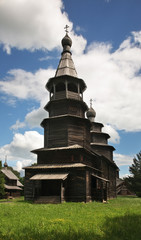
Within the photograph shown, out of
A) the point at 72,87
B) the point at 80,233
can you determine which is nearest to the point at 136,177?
the point at 72,87

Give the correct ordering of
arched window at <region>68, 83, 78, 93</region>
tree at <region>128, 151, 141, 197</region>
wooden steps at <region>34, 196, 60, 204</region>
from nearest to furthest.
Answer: wooden steps at <region>34, 196, 60, 204</region> → arched window at <region>68, 83, 78, 93</region> → tree at <region>128, 151, 141, 197</region>

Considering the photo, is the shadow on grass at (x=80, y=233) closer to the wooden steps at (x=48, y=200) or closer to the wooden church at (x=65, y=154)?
the wooden church at (x=65, y=154)

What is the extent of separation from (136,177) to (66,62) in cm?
2494

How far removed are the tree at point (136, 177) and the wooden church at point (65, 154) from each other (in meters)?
13.9

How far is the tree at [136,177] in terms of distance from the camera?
4047cm

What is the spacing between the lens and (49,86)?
2919 cm

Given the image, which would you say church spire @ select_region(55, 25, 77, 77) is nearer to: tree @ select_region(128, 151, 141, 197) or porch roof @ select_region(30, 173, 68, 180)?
porch roof @ select_region(30, 173, 68, 180)

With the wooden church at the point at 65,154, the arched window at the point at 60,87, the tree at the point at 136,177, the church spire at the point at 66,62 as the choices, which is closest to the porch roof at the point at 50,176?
the wooden church at the point at 65,154

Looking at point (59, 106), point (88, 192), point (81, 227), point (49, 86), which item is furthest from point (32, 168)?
point (81, 227)

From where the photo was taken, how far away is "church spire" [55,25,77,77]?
2876 cm

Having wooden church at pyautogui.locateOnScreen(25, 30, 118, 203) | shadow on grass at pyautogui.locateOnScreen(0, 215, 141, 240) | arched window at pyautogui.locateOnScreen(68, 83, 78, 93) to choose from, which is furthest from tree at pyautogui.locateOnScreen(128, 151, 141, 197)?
shadow on grass at pyautogui.locateOnScreen(0, 215, 141, 240)

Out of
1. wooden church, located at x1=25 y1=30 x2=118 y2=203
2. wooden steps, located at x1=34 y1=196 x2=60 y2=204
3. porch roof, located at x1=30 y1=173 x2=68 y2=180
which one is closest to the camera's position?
wooden steps, located at x1=34 y1=196 x2=60 y2=204

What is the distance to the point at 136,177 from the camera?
41312 millimetres

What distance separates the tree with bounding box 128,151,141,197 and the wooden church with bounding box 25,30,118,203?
13885mm
